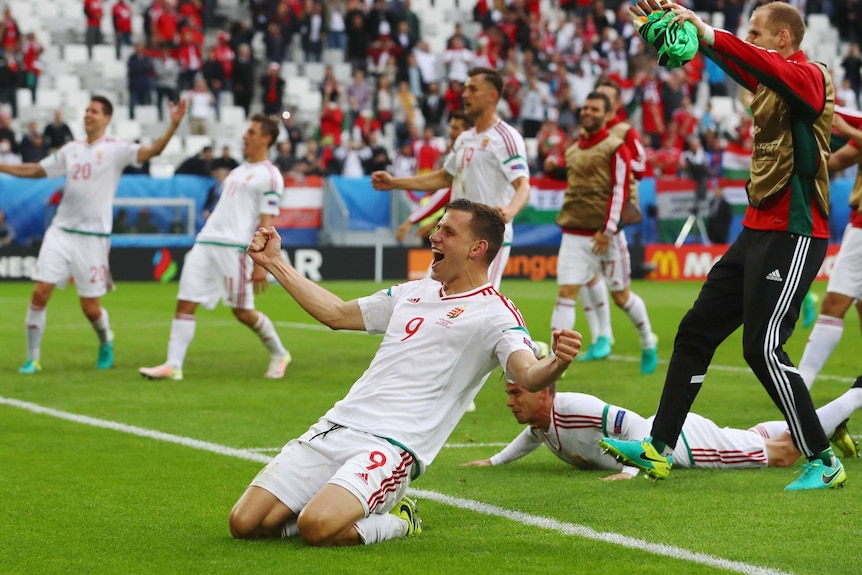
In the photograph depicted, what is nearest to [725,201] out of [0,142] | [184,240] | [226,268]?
[184,240]

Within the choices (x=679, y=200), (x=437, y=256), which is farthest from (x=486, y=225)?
(x=679, y=200)

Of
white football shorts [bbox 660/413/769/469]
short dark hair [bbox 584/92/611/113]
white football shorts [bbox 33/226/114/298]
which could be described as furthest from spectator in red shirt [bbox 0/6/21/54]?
white football shorts [bbox 660/413/769/469]

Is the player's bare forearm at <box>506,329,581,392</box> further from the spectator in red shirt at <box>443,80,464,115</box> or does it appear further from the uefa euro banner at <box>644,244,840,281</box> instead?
the spectator in red shirt at <box>443,80,464,115</box>

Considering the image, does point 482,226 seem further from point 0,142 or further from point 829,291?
point 0,142

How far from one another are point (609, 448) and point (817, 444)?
110 cm

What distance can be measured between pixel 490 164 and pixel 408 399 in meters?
4.80

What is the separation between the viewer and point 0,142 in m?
25.6

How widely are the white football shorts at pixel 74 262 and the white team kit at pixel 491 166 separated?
3806 millimetres

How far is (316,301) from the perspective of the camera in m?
6.06

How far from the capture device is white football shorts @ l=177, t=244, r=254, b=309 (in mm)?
12203

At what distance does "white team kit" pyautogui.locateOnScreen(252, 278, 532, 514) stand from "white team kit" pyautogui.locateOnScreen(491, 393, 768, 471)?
4.11 ft

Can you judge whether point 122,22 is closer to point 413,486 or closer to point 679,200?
point 679,200

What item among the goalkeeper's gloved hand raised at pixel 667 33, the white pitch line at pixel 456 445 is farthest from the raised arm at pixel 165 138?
the goalkeeper's gloved hand raised at pixel 667 33

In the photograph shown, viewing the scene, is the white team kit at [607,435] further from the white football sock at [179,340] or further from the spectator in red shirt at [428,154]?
the spectator in red shirt at [428,154]
